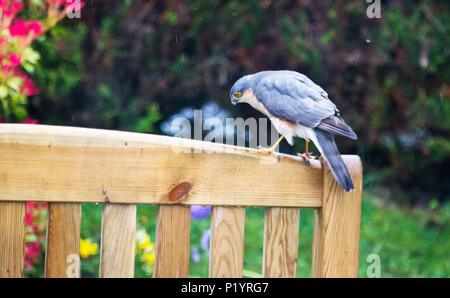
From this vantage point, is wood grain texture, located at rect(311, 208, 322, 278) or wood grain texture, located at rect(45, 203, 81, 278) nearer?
wood grain texture, located at rect(45, 203, 81, 278)

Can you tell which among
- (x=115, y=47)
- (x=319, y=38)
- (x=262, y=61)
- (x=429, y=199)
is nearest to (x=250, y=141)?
(x=262, y=61)

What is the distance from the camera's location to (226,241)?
175 centimetres

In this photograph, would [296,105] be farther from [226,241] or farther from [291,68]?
[291,68]

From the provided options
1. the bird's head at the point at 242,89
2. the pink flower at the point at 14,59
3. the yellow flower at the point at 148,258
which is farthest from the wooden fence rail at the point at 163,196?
the yellow flower at the point at 148,258

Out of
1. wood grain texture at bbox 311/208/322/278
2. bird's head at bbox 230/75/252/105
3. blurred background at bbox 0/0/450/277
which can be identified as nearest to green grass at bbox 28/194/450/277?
blurred background at bbox 0/0/450/277

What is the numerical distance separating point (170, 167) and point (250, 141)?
11.0 feet

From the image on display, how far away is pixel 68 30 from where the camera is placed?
4.11 m

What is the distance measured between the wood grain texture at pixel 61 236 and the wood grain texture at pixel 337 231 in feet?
2.61

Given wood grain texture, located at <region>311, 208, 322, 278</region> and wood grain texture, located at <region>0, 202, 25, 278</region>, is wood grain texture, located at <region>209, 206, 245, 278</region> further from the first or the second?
wood grain texture, located at <region>0, 202, 25, 278</region>

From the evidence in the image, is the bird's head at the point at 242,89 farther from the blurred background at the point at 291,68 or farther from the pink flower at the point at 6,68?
the blurred background at the point at 291,68

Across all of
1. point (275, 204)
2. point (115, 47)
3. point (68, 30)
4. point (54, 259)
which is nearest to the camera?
point (54, 259)

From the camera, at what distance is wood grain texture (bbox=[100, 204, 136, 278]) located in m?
1.66

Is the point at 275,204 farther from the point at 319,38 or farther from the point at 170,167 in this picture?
the point at 319,38

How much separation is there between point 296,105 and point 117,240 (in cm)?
120
